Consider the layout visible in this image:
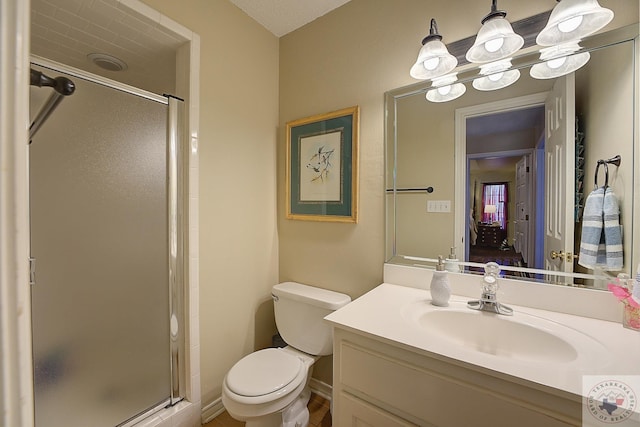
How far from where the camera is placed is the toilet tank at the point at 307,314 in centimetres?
144

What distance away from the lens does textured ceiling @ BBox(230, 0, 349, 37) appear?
1546mm

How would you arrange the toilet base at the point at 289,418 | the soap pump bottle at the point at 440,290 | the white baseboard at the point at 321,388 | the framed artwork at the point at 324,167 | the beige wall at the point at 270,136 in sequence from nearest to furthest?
the soap pump bottle at the point at 440,290 < the toilet base at the point at 289,418 < the beige wall at the point at 270,136 < the framed artwork at the point at 324,167 < the white baseboard at the point at 321,388

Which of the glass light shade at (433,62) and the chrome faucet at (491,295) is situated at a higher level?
the glass light shade at (433,62)

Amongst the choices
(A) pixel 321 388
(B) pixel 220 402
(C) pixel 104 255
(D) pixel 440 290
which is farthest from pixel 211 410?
(D) pixel 440 290

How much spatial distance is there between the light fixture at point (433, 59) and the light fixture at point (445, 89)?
0.16ft

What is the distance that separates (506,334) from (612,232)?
1.71 feet

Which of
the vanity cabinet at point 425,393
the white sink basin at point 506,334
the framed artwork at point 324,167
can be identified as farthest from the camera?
the framed artwork at point 324,167

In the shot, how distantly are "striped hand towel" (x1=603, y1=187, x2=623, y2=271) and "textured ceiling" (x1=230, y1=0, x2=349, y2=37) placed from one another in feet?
5.17

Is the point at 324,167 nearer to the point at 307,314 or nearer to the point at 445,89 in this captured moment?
the point at 445,89

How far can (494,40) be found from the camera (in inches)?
41.9

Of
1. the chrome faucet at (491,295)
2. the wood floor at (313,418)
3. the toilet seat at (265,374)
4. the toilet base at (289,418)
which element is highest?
the chrome faucet at (491,295)

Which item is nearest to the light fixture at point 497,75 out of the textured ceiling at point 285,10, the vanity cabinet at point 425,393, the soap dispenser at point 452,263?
the soap dispenser at point 452,263

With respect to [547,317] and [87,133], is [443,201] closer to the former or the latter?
[547,317]

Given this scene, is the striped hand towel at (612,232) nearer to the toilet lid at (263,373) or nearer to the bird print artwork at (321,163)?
the bird print artwork at (321,163)
